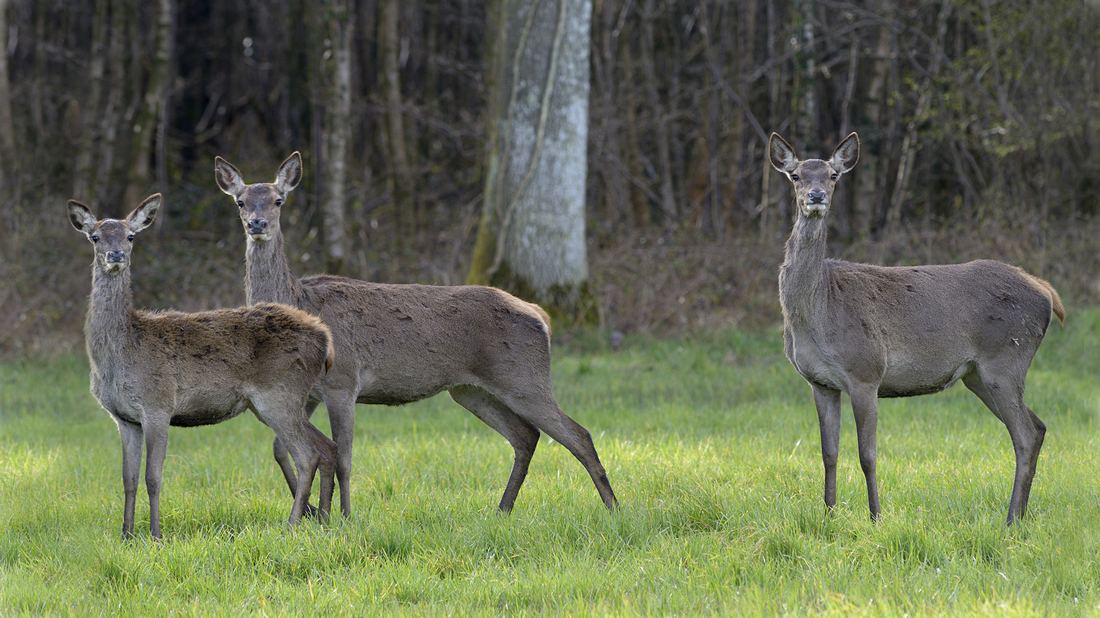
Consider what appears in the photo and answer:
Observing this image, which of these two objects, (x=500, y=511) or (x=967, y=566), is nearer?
A: (x=967, y=566)

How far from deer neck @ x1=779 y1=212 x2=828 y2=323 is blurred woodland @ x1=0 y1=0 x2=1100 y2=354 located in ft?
24.8

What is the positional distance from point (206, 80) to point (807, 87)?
49.1 feet

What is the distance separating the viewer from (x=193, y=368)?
301 inches

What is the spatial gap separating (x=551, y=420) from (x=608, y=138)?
1359 cm

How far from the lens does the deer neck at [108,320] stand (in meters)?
7.64

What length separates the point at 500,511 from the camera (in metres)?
7.65

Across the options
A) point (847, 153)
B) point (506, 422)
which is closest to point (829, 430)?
point (847, 153)

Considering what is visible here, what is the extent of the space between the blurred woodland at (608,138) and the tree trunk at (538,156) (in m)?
0.18

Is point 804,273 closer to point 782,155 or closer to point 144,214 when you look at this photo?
point 782,155

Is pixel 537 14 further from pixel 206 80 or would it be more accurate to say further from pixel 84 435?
pixel 206 80

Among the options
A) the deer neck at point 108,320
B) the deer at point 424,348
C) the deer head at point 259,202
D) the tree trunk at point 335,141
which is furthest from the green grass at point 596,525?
the tree trunk at point 335,141

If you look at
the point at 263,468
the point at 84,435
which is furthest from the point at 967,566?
the point at 84,435

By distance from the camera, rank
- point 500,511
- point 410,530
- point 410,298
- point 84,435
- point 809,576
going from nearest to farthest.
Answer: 1. point 809,576
2. point 410,530
3. point 500,511
4. point 410,298
5. point 84,435

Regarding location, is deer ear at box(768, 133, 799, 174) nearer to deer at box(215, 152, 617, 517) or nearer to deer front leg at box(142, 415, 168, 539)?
deer at box(215, 152, 617, 517)
